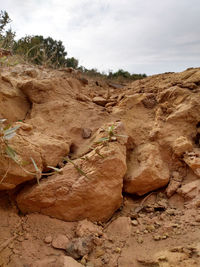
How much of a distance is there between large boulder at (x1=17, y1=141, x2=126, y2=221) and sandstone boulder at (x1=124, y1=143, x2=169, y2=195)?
0.82 ft

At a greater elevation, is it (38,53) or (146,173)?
(38,53)

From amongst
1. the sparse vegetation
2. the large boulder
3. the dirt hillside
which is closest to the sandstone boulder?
the dirt hillside


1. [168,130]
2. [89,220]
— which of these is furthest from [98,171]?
[168,130]

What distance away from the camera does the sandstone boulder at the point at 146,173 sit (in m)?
2.28

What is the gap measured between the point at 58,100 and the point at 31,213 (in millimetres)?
1393

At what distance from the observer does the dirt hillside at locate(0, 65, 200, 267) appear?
168cm

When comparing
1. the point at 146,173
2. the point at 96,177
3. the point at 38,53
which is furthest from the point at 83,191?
the point at 38,53

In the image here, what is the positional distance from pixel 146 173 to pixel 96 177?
609mm

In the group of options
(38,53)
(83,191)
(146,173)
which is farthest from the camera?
(38,53)

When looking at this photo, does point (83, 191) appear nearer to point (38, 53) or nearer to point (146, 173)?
point (146, 173)

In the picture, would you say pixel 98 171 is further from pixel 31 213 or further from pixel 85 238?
pixel 31 213

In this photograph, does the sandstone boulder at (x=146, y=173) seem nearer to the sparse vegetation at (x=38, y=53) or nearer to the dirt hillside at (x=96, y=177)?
the dirt hillside at (x=96, y=177)

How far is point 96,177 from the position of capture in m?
2.00

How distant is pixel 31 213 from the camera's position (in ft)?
6.47
